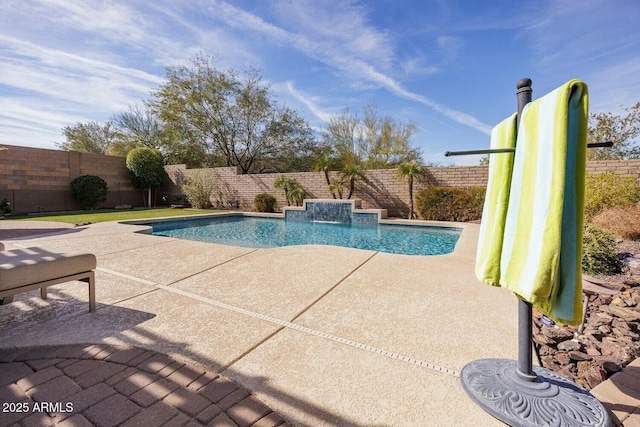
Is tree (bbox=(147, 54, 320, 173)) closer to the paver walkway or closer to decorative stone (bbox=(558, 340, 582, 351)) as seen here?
the paver walkway

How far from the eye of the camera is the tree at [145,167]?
16.2 m

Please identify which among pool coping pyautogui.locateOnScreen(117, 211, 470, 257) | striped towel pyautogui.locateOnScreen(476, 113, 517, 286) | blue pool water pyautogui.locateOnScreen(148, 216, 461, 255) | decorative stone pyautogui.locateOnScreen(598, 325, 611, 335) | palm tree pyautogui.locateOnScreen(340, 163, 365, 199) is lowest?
blue pool water pyautogui.locateOnScreen(148, 216, 461, 255)

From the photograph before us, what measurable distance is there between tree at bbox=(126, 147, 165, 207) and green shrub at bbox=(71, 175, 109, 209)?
1848 mm

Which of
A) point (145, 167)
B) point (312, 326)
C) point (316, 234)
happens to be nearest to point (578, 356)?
point (312, 326)

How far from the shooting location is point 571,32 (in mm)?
6680

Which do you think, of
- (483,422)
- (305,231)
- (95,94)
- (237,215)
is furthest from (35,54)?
(483,422)

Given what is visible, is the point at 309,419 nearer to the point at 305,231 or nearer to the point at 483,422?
the point at 483,422

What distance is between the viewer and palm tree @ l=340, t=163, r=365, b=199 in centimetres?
1216

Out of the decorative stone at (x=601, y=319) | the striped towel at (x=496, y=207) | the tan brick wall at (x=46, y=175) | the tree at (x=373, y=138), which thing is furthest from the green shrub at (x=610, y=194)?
the tan brick wall at (x=46, y=175)

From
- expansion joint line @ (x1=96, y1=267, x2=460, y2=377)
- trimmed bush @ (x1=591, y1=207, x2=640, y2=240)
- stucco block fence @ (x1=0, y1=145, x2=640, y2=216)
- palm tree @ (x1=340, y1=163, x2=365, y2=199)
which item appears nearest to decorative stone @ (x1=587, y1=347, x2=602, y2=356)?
expansion joint line @ (x1=96, y1=267, x2=460, y2=377)

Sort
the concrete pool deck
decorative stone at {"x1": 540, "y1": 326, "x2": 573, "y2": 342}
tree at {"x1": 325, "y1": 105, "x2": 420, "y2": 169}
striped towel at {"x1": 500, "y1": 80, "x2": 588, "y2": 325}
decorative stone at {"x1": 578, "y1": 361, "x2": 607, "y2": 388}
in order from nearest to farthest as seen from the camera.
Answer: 1. striped towel at {"x1": 500, "y1": 80, "x2": 588, "y2": 325}
2. the concrete pool deck
3. decorative stone at {"x1": 578, "y1": 361, "x2": 607, "y2": 388}
4. decorative stone at {"x1": 540, "y1": 326, "x2": 573, "y2": 342}
5. tree at {"x1": 325, "y1": 105, "x2": 420, "y2": 169}

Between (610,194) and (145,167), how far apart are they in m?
19.8

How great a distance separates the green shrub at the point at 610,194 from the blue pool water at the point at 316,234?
3.11m

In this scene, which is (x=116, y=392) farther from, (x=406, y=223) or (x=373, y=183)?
(x=373, y=183)
